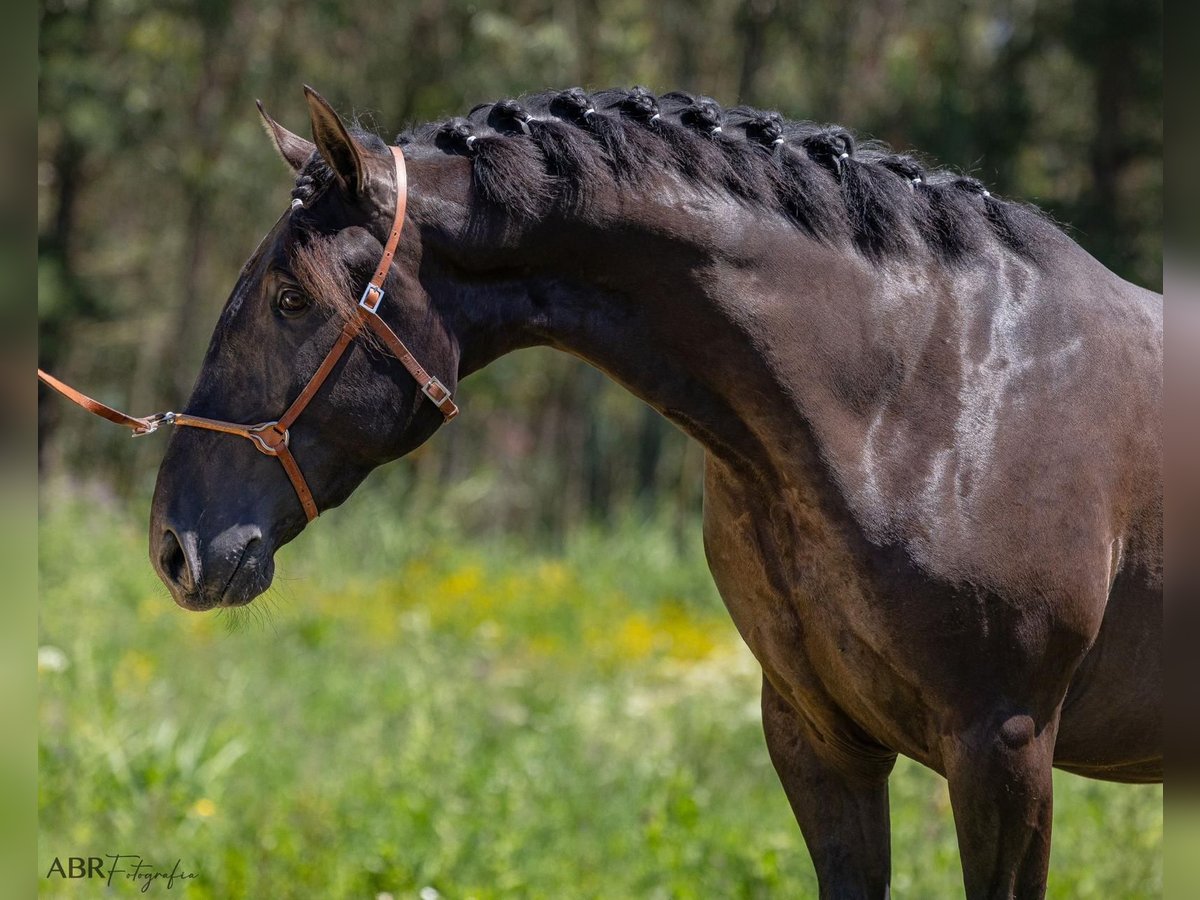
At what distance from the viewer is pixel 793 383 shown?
2.52 meters

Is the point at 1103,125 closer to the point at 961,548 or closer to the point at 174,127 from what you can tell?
the point at 174,127

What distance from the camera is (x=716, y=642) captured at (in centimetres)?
905

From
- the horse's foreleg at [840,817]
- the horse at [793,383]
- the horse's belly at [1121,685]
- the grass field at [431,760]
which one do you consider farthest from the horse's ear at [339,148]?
the horse's belly at [1121,685]

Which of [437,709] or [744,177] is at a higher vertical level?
[744,177]

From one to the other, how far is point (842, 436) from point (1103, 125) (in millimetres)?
11706

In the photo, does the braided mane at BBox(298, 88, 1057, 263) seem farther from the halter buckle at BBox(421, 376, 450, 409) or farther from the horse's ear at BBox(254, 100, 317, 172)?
the halter buckle at BBox(421, 376, 450, 409)

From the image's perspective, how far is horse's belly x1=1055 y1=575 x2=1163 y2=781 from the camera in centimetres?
270

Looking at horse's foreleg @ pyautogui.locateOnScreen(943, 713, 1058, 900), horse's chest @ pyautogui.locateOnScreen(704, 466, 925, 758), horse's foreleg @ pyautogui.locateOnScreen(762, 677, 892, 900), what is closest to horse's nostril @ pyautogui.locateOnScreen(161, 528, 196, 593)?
horse's chest @ pyautogui.locateOnScreen(704, 466, 925, 758)

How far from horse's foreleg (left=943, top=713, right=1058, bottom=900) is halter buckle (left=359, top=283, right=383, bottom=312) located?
1.37 meters

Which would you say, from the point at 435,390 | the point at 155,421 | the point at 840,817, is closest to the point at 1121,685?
the point at 840,817

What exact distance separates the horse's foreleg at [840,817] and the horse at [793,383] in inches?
7.9

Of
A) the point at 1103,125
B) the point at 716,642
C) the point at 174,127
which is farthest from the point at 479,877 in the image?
the point at 174,127

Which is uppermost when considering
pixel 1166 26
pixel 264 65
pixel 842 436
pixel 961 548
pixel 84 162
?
pixel 264 65

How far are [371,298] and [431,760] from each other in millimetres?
3374
